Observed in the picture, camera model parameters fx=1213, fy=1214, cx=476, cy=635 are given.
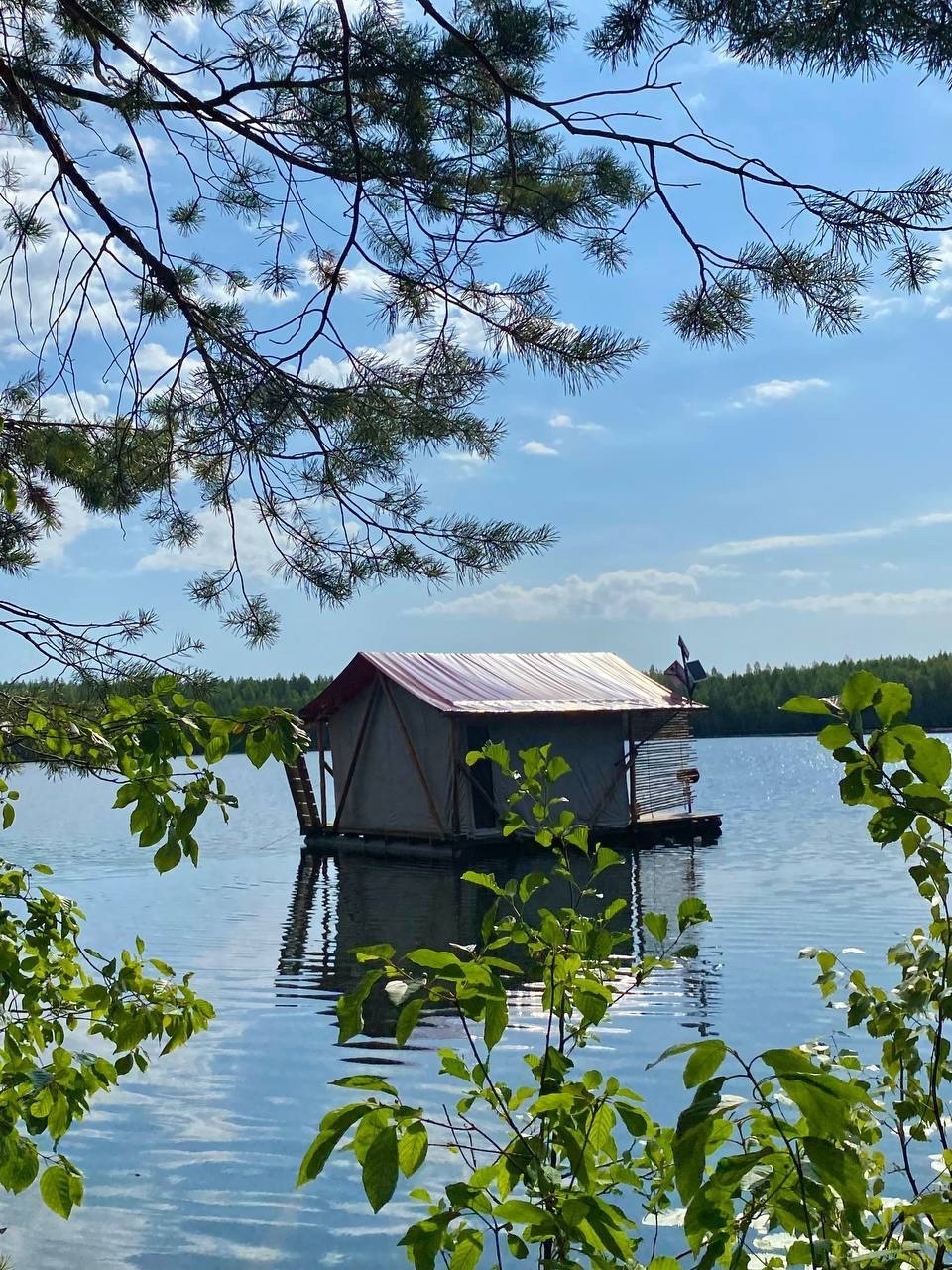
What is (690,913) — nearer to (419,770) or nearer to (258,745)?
(258,745)

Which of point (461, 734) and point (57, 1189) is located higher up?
point (461, 734)

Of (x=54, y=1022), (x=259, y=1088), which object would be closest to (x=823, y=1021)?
(x=259, y=1088)

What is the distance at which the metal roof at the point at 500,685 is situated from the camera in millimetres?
21656

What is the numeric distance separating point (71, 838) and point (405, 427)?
28326 mm

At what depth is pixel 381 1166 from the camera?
1614mm

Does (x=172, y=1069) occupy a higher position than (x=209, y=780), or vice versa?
(x=209, y=780)

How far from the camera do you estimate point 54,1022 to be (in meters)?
3.36

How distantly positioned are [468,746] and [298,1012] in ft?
37.8

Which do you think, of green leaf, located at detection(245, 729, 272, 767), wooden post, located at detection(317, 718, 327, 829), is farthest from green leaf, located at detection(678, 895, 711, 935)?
wooden post, located at detection(317, 718, 327, 829)

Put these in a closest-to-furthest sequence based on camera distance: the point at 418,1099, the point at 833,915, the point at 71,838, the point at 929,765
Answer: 1. the point at 929,765
2. the point at 418,1099
3. the point at 833,915
4. the point at 71,838

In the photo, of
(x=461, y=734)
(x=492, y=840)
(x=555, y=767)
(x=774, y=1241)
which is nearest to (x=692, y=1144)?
(x=774, y=1241)

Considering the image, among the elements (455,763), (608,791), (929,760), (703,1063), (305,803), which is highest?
(929,760)

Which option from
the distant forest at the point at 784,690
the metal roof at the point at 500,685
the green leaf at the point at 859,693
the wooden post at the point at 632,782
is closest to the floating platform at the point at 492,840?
the wooden post at the point at 632,782

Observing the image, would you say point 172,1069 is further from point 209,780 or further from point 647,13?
point 647,13
